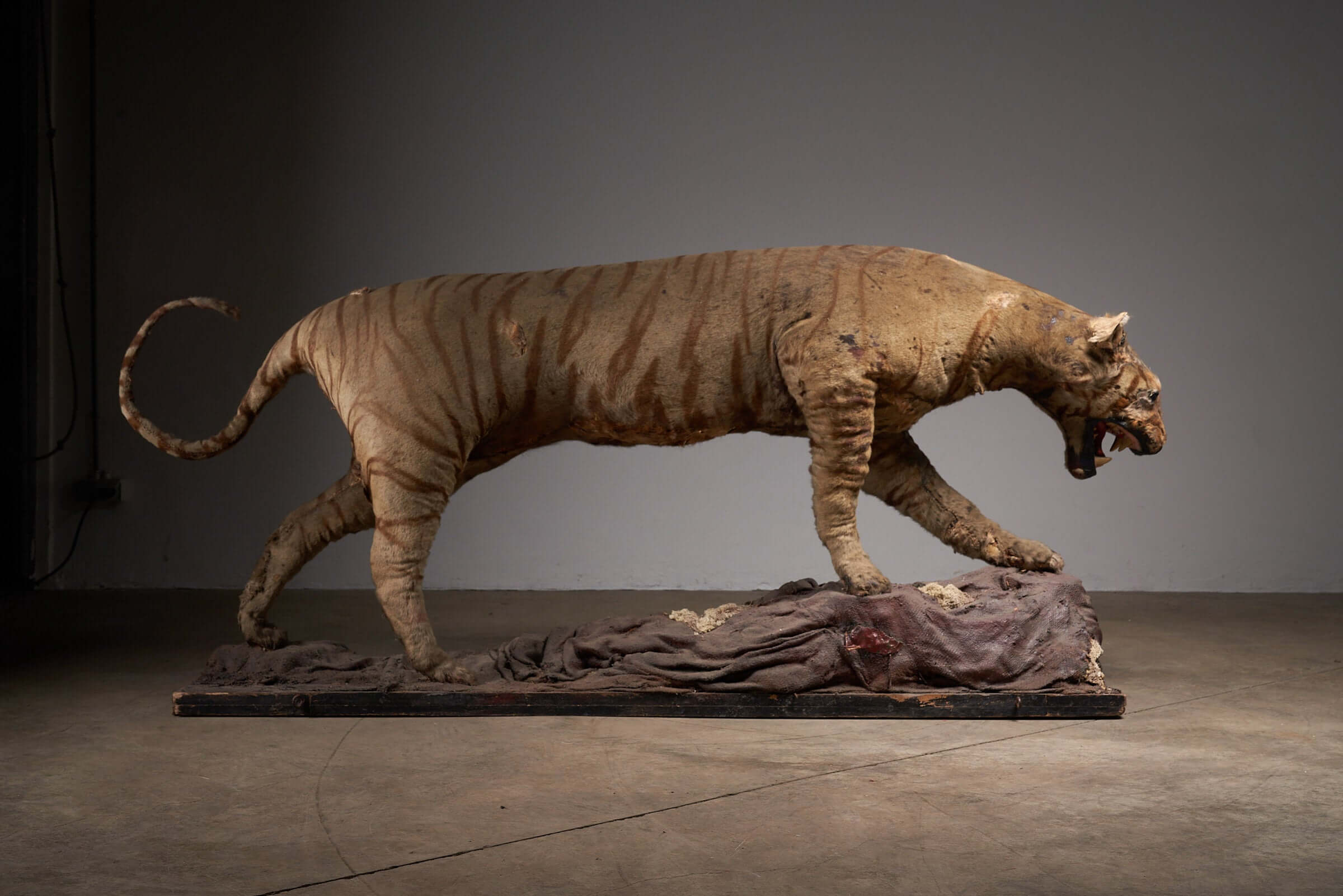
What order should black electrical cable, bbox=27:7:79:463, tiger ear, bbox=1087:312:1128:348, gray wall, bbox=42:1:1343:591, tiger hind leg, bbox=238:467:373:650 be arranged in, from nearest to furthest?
tiger ear, bbox=1087:312:1128:348 → tiger hind leg, bbox=238:467:373:650 → gray wall, bbox=42:1:1343:591 → black electrical cable, bbox=27:7:79:463

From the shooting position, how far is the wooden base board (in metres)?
4.22

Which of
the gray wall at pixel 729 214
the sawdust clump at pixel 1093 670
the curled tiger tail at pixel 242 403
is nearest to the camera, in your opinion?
the sawdust clump at pixel 1093 670

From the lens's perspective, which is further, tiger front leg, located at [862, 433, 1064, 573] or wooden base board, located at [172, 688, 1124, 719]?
tiger front leg, located at [862, 433, 1064, 573]

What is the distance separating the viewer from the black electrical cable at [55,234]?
280 inches

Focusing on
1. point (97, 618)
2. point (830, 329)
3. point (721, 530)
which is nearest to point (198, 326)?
point (97, 618)

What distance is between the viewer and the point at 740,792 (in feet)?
11.1

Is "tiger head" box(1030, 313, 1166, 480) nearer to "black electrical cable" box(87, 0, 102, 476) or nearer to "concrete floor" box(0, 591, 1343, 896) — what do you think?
"concrete floor" box(0, 591, 1343, 896)

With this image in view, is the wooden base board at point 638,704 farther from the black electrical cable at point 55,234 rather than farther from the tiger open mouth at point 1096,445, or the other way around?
the black electrical cable at point 55,234

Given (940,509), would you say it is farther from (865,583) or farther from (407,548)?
(407,548)

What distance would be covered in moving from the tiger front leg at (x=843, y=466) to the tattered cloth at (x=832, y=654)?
0.12 m

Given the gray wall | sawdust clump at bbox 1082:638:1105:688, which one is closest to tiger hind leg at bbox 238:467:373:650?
the gray wall

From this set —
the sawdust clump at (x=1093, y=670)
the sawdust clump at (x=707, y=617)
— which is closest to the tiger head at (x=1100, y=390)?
the sawdust clump at (x=1093, y=670)

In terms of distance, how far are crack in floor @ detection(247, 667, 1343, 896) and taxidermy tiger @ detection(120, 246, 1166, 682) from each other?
0.75 meters

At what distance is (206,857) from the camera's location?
9.62 ft
